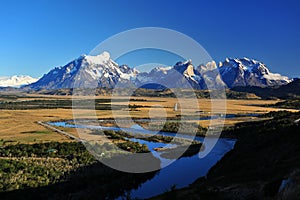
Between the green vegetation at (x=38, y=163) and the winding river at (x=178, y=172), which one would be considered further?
the winding river at (x=178, y=172)

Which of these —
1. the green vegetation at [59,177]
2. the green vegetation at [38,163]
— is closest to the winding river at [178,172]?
the green vegetation at [59,177]

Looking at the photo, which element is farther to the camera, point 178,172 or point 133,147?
point 133,147

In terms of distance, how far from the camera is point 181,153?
71500 millimetres

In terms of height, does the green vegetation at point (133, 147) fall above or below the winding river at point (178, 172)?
above

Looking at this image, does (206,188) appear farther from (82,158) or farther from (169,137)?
(169,137)

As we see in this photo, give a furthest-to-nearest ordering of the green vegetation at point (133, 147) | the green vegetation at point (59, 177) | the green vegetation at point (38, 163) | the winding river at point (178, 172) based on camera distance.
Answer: the green vegetation at point (133, 147) < the winding river at point (178, 172) < the green vegetation at point (38, 163) < the green vegetation at point (59, 177)

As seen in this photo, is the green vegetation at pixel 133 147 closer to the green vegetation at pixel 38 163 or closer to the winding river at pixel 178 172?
the winding river at pixel 178 172

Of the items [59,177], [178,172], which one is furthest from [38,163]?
[178,172]

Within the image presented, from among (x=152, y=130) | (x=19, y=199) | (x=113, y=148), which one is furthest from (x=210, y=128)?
(x=19, y=199)

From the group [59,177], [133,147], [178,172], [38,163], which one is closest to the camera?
[59,177]

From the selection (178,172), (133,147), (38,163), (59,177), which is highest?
(133,147)

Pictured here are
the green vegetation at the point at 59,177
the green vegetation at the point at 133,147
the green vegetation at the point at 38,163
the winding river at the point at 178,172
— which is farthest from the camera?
the green vegetation at the point at 133,147

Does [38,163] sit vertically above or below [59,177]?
above

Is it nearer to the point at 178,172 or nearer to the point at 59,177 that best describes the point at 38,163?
the point at 59,177
